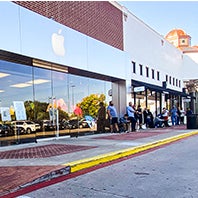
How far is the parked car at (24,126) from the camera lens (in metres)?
12.1

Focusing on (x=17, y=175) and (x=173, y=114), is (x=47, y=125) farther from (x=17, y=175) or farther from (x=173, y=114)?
(x=173, y=114)

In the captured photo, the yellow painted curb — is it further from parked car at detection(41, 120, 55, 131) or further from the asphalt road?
parked car at detection(41, 120, 55, 131)

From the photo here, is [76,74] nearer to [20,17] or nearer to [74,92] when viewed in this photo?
[74,92]

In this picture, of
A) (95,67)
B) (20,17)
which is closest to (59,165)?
(20,17)

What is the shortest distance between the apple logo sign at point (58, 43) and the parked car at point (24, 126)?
11.1 feet

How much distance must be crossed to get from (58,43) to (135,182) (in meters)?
9.19

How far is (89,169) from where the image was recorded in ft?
24.3

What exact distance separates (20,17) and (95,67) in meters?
5.85

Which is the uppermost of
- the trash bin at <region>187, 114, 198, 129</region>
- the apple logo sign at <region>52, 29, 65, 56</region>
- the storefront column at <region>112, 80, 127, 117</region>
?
the apple logo sign at <region>52, 29, 65, 56</region>

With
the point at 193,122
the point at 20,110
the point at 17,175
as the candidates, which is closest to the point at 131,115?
the point at 193,122

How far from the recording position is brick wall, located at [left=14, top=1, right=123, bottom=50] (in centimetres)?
1349

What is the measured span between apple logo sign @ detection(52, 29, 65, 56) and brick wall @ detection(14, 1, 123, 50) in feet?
2.65

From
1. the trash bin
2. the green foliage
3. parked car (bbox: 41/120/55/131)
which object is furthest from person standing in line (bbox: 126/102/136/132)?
parked car (bbox: 41/120/55/131)

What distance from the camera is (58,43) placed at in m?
13.8
